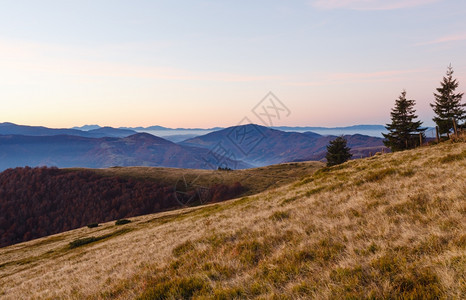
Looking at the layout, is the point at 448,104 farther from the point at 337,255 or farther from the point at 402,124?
the point at 337,255

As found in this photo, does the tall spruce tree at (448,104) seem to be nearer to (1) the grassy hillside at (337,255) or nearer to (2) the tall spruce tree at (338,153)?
(2) the tall spruce tree at (338,153)

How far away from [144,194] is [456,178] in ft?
437

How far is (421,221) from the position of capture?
6676mm

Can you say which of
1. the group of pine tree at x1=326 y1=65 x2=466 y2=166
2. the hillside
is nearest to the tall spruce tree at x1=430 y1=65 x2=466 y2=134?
the group of pine tree at x1=326 y1=65 x2=466 y2=166

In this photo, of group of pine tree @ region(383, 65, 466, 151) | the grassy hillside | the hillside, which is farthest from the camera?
the hillside

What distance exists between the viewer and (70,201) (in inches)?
5595

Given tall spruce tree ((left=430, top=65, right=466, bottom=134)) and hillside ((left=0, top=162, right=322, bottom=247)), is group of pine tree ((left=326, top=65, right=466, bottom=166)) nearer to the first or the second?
tall spruce tree ((left=430, top=65, right=466, bottom=134))

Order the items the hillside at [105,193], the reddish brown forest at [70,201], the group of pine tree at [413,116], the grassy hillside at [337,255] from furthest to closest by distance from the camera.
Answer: the reddish brown forest at [70,201], the hillside at [105,193], the group of pine tree at [413,116], the grassy hillside at [337,255]

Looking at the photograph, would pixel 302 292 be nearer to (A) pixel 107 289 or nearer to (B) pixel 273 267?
(B) pixel 273 267

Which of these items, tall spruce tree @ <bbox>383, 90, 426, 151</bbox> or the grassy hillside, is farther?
tall spruce tree @ <bbox>383, 90, 426, 151</bbox>

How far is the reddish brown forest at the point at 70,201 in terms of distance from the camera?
402 ft

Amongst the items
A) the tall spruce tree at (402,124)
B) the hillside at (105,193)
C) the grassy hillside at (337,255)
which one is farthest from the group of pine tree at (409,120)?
the grassy hillside at (337,255)

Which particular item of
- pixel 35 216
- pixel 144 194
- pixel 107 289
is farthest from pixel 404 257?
pixel 35 216

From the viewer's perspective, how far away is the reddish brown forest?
12256cm
